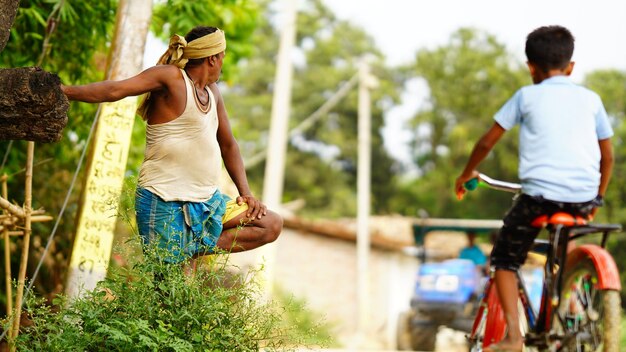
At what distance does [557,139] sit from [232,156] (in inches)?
64.2

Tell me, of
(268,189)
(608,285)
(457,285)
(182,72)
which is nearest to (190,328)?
(182,72)

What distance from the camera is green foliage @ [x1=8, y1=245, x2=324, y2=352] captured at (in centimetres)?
395

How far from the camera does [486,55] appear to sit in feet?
141

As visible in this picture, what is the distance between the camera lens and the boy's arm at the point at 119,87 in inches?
161


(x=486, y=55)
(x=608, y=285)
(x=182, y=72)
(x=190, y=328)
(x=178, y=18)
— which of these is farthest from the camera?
(x=486, y=55)

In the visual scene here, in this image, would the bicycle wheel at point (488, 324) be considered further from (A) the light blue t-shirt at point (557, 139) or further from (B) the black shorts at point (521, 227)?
(A) the light blue t-shirt at point (557, 139)

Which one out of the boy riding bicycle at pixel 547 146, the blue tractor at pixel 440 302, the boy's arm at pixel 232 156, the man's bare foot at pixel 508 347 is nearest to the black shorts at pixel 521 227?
the boy riding bicycle at pixel 547 146

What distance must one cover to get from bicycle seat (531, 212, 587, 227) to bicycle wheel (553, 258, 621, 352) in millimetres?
249

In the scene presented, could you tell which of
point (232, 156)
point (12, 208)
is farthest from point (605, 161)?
point (12, 208)

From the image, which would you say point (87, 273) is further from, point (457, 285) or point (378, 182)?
point (378, 182)

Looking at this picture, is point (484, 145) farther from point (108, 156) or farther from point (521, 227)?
point (108, 156)

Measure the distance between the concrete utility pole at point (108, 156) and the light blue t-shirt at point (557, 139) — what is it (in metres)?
2.56

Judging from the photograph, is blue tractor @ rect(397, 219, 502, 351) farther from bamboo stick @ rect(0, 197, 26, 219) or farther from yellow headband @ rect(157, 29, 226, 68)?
yellow headband @ rect(157, 29, 226, 68)

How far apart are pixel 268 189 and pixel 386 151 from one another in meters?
29.1
